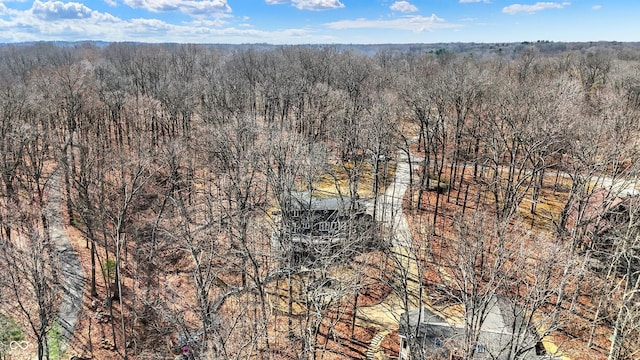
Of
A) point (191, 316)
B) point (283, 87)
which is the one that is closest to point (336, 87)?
point (283, 87)

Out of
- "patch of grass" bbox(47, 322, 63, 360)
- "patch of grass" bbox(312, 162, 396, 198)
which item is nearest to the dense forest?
"patch of grass" bbox(47, 322, 63, 360)

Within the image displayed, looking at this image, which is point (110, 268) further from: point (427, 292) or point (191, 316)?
point (427, 292)

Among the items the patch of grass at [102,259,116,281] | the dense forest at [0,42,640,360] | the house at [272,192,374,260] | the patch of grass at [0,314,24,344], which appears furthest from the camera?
the patch of grass at [102,259,116,281]

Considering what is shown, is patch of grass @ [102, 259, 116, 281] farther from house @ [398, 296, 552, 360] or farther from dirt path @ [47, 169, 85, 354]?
house @ [398, 296, 552, 360]

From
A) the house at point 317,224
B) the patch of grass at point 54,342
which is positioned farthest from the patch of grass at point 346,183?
the patch of grass at point 54,342

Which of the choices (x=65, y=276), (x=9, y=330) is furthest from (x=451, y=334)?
(x=65, y=276)

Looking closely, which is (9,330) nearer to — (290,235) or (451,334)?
(290,235)

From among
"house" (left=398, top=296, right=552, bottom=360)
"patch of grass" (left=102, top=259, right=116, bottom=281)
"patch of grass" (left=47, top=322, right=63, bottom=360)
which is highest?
"house" (left=398, top=296, right=552, bottom=360)
